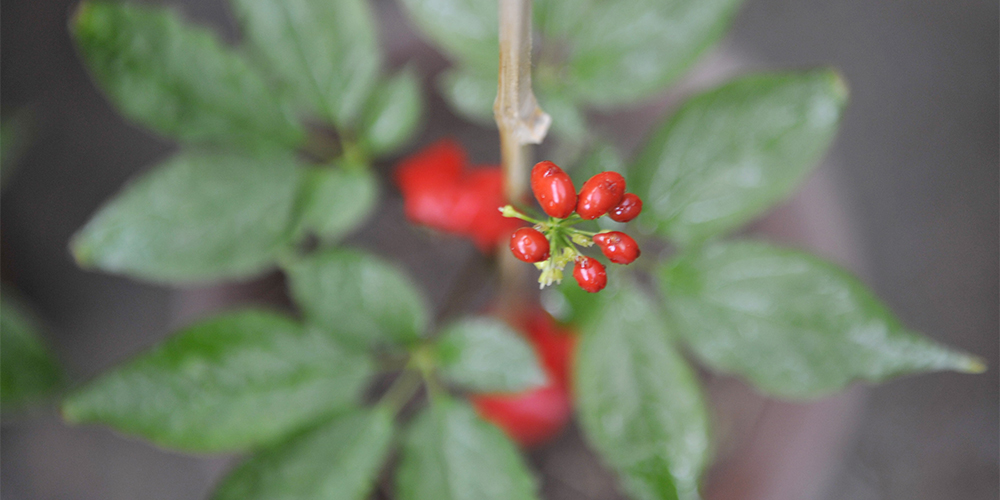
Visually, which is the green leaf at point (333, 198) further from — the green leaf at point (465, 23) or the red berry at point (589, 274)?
the red berry at point (589, 274)

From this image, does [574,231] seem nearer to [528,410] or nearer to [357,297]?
[357,297]

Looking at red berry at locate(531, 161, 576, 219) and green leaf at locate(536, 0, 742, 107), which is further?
green leaf at locate(536, 0, 742, 107)

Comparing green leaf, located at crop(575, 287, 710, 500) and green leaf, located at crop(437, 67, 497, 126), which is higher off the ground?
green leaf, located at crop(437, 67, 497, 126)

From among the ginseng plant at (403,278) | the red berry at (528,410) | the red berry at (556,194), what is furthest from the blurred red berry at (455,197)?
the red berry at (556,194)

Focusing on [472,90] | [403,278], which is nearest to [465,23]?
[472,90]

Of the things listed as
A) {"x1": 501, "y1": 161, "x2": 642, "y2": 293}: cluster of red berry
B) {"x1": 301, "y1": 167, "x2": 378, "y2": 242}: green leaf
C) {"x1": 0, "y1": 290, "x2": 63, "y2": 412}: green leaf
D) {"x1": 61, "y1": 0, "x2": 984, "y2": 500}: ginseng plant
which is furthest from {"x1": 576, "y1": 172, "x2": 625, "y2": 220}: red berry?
{"x1": 0, "y1": 290, "x2": 63, "y2": 412}: green leaf

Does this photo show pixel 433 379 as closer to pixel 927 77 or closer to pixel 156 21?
pixel 156 21

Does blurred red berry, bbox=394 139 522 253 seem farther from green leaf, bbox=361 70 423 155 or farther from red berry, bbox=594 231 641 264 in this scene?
red berry, bbox=594 231 641 264
